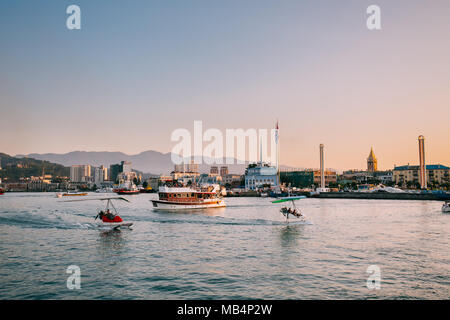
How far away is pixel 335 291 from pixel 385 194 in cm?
11947

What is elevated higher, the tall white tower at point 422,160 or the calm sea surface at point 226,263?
the tall white tower at point 422,160

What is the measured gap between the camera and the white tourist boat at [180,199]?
6900cm

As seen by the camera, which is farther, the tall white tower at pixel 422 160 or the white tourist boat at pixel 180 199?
the tall white tower at pixel 422 160

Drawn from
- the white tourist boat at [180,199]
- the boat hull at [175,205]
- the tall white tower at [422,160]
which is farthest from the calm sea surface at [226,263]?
the tall white tower at [422,160]

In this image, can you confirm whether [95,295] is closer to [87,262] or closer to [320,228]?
[87,262]

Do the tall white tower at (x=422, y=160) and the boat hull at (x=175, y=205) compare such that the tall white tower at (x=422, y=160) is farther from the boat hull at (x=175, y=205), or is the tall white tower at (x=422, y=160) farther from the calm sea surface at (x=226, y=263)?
the calm sea surface at (x=226, y=263)

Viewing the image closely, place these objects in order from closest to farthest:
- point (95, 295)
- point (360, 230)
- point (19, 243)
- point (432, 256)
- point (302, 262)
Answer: point (95, 295) → point (302, 262) → point (432, 256) → point (19, 243) → point (360, 230)

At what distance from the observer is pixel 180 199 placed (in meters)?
70.2

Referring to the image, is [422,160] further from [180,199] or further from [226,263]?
[226,263]

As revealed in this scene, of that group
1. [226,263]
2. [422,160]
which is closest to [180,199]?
[226,263]

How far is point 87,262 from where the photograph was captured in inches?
913

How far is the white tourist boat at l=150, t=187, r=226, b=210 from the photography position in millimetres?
69000

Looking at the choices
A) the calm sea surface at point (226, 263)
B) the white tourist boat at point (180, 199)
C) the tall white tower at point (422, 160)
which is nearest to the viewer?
the calm sea surface at point (226, 263)
